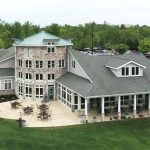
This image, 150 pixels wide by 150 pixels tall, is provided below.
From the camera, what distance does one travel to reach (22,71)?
46.9 meters

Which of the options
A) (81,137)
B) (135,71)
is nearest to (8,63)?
(135,71)

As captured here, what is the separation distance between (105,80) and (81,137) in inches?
356

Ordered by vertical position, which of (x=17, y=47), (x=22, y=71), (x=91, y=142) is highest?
(x=17, y=47)

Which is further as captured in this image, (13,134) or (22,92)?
(22,92)

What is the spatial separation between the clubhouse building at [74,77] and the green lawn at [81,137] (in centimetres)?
248

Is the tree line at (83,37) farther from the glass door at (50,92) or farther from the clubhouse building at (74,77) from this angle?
Result: the glass door at (50,92)

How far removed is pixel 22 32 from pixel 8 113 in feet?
213

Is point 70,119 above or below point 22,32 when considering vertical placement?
below

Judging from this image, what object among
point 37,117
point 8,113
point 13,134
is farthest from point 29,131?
point 8,113

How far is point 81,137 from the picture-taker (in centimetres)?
3203

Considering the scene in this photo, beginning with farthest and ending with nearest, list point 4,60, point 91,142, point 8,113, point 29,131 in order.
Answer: point 4,60
point 8,113
point 29,131
point 91,142

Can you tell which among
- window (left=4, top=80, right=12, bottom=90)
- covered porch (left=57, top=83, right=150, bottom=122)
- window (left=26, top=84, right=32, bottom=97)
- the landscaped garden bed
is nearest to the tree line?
window (left=4, top=80, right=12, bottom=90)

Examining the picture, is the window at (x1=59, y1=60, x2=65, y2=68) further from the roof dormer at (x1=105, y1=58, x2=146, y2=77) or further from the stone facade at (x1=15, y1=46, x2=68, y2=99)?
the roof dormer at (x1=105, y1=58, x2=146, y2=77)

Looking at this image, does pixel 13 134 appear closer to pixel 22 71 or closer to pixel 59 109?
pixel 59 109
